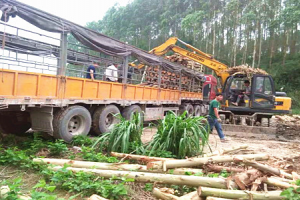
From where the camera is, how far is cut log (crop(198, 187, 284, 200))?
266 cm

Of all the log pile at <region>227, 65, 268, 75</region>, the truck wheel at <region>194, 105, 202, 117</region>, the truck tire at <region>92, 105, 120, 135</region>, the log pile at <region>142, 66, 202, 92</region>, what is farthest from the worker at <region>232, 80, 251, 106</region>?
the truck tire at <region>92, 105, 120, 135</region>

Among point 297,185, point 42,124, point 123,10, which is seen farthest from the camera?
point 123,10

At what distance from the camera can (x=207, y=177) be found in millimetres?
3109

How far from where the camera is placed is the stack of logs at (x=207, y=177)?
9.01 ft

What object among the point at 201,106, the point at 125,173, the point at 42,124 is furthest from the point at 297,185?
the point at 201,106

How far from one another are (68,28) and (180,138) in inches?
151

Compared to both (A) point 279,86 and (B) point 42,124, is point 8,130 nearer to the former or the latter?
(B) point 42,124

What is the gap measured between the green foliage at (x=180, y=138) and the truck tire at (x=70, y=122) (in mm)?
2287

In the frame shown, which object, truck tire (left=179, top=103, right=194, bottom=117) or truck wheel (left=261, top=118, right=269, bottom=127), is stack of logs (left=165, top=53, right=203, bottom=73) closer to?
truck tire (left=179, top=103, right=194, bottom=117)

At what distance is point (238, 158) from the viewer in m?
3.69

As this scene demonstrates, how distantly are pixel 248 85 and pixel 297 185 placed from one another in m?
8.11

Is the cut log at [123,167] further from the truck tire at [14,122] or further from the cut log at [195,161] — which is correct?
the truck tire at [14,122]

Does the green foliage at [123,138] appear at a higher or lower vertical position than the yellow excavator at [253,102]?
lower

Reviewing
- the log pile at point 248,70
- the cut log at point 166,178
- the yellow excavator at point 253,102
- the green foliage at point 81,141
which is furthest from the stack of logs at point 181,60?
the cut log at point 166,178
